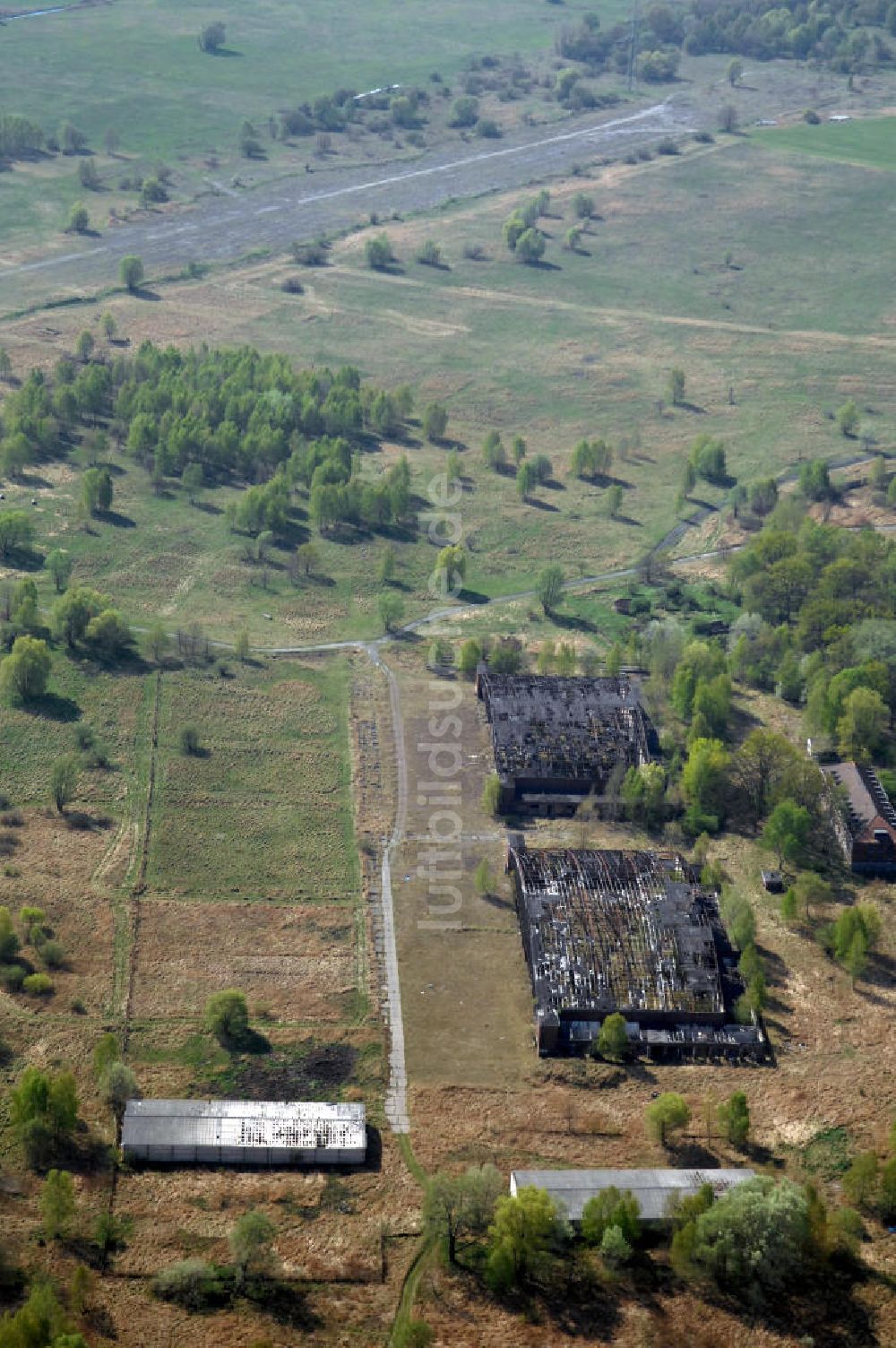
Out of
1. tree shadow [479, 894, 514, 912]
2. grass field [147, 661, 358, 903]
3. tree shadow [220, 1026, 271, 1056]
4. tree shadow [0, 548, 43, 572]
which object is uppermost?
tree shadow [220, 1026, 271, 1056]

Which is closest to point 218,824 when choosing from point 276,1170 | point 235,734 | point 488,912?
point 235,734

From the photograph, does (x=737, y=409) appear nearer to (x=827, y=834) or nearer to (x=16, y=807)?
(x=827, y=834)

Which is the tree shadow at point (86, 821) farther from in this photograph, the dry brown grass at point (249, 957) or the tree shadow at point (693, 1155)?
the tree shadow at point (693, 1155)

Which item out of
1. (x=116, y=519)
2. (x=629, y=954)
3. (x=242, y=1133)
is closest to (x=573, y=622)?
(x=116, y=519)

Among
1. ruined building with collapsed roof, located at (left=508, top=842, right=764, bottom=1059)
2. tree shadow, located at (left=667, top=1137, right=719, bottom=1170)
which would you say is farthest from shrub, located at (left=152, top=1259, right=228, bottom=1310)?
tree shadow, located at (left=667, top=1137, right=719, bottom=1170)

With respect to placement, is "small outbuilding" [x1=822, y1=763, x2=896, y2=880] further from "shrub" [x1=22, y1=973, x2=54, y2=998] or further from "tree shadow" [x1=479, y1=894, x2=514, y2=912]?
"shrub" [x1=22, y1=973, x2=54, y2=998]

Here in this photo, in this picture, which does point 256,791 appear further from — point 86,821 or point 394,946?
point 394,946

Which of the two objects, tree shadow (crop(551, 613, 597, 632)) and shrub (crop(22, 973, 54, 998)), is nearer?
shrub (crop(22, 973, 54, 998))
